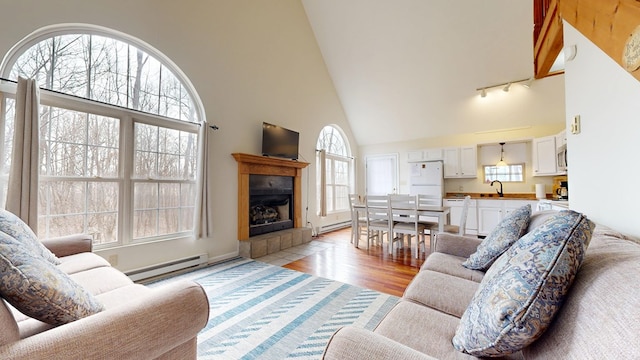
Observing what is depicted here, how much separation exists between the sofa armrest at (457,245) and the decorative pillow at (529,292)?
54.5 inches

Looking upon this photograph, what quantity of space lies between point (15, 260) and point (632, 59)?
2465 mm

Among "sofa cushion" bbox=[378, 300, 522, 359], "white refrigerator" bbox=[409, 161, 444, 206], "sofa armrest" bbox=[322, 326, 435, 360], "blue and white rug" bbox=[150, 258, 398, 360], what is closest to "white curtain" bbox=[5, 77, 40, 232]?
"blue and white rug" bbox=[150, 258, 398, 360]

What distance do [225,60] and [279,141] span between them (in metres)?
1.49

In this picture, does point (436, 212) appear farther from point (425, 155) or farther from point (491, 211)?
point (425, 155)

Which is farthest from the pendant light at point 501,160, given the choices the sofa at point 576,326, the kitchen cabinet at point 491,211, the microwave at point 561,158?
the sofa at point 576,326

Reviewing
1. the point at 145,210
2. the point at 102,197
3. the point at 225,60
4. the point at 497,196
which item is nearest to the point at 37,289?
the point at 102,197

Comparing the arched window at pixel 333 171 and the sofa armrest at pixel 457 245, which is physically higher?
the arched window at pixel 333 171

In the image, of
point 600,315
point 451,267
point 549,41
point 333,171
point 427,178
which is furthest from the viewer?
point 333,171

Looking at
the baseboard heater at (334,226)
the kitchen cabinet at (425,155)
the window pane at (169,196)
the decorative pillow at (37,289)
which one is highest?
the kitchen cabinet at (425,155)

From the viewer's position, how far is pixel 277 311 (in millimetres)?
2121

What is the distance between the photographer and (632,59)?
101 cm

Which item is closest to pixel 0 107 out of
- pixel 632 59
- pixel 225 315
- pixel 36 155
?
pixel 36 155

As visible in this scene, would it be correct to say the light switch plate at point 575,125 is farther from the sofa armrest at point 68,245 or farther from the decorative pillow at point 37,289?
the sofa armrest at point 68,245

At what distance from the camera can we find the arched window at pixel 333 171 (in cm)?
555
